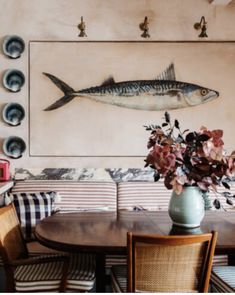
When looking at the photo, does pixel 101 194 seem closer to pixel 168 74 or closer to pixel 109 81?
pixel 109 81

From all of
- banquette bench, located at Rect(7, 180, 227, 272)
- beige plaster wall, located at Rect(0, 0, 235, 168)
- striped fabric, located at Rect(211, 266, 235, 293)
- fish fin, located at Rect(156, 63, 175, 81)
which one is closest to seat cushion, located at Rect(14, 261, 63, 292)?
striped fabric, located at Rect(211, 266, 235, 293)

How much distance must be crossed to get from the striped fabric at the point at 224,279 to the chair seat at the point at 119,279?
0.53 meters

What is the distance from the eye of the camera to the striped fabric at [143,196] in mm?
3322

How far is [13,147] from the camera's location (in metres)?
3.58

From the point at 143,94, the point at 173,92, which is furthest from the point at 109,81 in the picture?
the point at 173,92

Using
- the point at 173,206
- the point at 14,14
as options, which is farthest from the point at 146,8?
the point at 173,206

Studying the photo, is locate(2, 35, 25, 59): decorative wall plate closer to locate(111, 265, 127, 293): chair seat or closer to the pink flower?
the pink flower

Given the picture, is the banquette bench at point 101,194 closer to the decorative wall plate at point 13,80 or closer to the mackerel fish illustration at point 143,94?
the mackerel fish illustration at point 143,94

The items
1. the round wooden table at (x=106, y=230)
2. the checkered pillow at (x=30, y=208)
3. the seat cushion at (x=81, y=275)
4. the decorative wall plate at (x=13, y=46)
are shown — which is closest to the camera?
the round wooden table at (x=106, y=230)

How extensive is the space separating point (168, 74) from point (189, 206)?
74.2 inches

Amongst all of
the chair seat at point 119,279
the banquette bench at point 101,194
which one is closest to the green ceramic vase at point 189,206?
the chair seat at point 119,279

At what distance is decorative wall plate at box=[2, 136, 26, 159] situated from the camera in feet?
11.7

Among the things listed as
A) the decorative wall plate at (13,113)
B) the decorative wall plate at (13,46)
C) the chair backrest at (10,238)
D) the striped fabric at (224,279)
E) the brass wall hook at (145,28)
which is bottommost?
the striped fabric at (224,279)

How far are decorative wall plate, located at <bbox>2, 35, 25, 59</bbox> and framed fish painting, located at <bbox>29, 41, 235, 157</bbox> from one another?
0.11 metres
